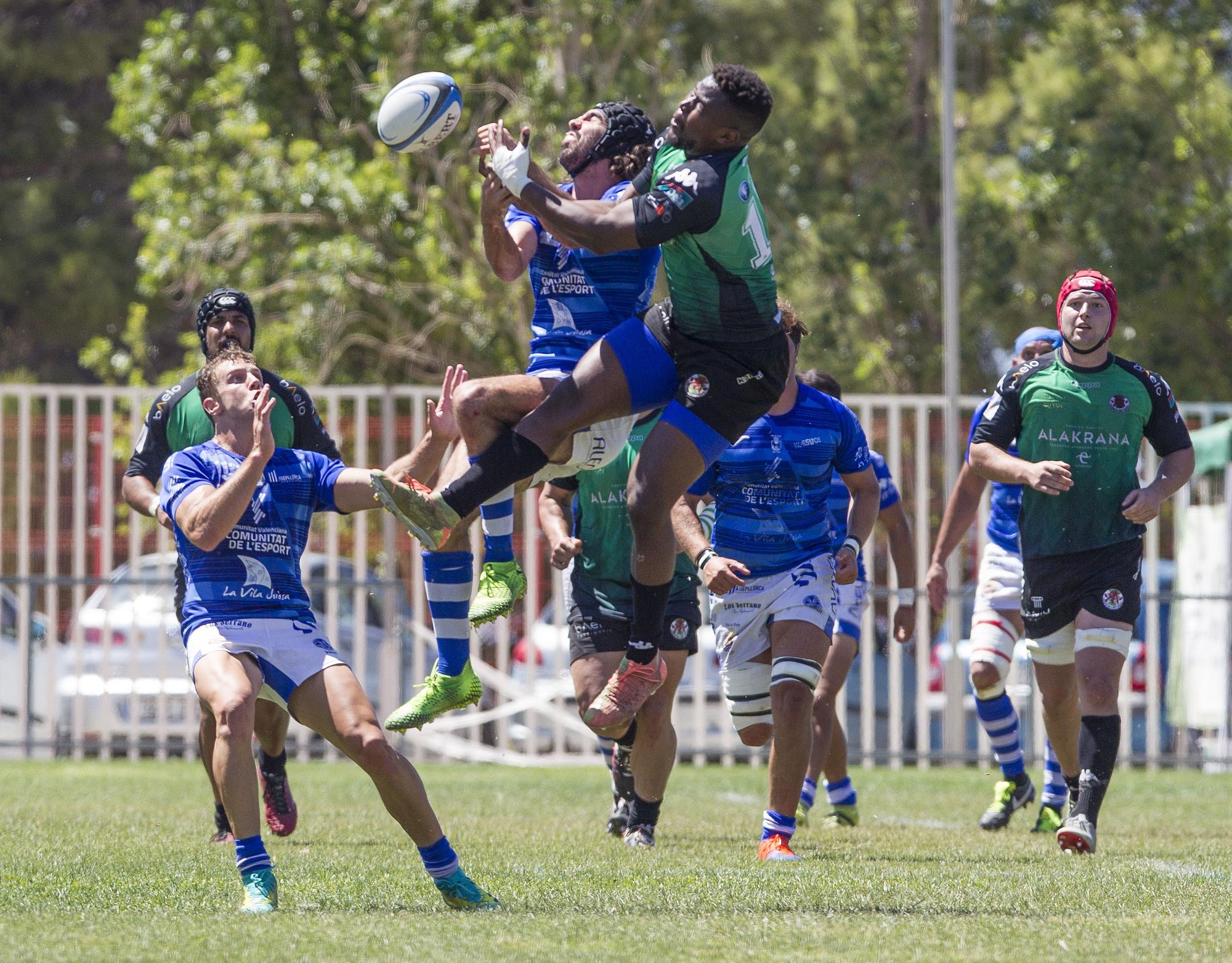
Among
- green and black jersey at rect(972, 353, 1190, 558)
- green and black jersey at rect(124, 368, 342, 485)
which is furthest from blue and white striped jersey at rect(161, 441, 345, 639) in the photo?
green and black jersey at rect(972, 353, 1190, 558)

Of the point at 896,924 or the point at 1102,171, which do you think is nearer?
the point at 896,924

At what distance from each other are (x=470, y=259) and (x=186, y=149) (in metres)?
3.43

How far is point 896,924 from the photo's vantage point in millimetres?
5207

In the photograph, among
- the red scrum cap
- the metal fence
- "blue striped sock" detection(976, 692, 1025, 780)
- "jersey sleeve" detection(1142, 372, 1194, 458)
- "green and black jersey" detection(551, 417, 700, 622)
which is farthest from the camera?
the metal fence

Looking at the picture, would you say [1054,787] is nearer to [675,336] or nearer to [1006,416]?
[1006,416]

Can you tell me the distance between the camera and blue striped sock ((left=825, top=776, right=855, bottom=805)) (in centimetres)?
898

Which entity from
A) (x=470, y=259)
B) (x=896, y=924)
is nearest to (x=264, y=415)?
(x=896, y=924)

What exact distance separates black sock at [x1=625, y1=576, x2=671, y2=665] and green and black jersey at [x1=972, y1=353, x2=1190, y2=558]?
2160 mm

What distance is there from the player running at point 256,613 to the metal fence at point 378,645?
6.95 m

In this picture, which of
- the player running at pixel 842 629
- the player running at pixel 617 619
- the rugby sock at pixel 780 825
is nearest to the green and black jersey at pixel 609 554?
the player running at pixel 617 619

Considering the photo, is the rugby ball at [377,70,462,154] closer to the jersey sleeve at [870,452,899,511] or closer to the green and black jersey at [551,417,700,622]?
the green and black jersey at [551,417,700,622]

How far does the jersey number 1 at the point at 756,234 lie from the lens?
5785 millimetres

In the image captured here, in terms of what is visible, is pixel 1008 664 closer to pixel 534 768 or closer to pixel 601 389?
pixel 601 389

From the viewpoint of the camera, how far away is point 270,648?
5574mm
